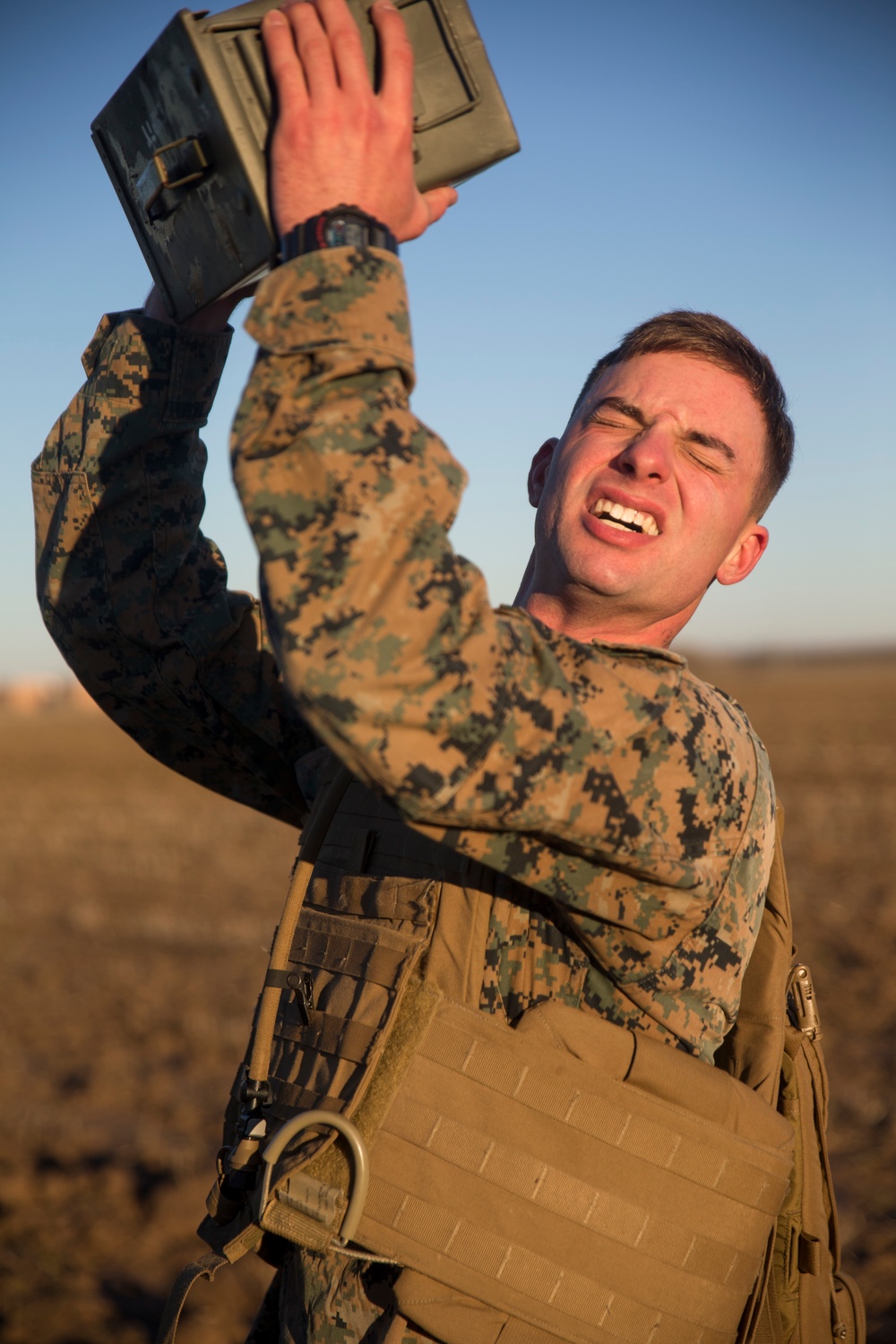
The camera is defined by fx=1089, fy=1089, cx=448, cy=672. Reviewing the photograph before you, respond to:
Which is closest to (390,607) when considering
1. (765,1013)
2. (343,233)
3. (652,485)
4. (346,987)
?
(343,233)

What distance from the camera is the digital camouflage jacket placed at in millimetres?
1569

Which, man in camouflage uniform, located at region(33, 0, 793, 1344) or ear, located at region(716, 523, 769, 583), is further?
ear, located at region(716, 523, 769, 583)

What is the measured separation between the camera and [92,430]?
2.56m

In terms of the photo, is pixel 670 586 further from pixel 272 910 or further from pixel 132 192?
pixel 272 910

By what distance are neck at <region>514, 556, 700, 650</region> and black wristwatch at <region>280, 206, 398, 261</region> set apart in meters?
0.89

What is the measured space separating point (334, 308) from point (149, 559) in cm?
112

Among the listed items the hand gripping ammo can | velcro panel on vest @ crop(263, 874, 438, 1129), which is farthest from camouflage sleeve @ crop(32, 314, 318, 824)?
velcro panel on vest @ crop(263, 874, 438, 1129)

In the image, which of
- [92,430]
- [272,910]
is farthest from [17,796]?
[92,430]

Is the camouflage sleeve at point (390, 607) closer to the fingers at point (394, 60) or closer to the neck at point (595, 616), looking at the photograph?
the fingers at point (394, 60)

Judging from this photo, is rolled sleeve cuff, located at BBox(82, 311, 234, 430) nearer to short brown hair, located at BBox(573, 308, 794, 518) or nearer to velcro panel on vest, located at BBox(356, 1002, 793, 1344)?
short brown hair, located at BBox(573, 308, 794, 518)

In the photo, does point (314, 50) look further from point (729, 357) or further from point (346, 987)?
point (346, 987)

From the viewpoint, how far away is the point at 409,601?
5.16ft

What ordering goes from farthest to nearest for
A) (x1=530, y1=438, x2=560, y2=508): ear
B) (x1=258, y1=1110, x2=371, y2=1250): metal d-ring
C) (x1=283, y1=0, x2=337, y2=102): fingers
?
(x1=530, y1=438, x2=560, y2=508): ear → (x1=258, y1=1110, x2=371, y2=1250): metal d-ring → (x1=283, y1=0, x2=337, y2=102): fingers

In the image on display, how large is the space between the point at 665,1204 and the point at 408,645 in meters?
1.26
